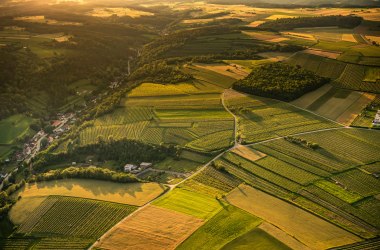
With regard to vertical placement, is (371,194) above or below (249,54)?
below

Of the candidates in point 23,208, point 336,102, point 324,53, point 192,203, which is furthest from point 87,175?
point 324,53

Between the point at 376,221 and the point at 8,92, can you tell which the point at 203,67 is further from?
the point at 376,221

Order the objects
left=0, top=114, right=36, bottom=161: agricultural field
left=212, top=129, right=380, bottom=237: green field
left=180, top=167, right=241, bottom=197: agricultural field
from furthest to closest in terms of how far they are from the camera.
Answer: left=0, top=114, right=36, bottom=161: agricultural field
left=180, top=167, right=241, bottom=197: agricultural field
left=212, top=129, right=380, bottom=237: green field

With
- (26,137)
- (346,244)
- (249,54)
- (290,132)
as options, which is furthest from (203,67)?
(346,244)

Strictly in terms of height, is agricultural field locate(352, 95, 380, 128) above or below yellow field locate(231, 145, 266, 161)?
above

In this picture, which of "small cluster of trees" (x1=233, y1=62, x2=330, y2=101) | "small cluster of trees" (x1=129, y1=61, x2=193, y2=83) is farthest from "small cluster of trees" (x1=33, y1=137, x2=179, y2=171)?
"small cluster of trees" (x1=129, y1=61, x2=193, y2=83)

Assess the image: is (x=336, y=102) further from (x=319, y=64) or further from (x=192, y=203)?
(x=192, y=203)

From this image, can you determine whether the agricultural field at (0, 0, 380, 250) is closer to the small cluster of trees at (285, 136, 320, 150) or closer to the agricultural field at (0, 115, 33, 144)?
the small cluster of trees at (285, 136, 320, 150)
